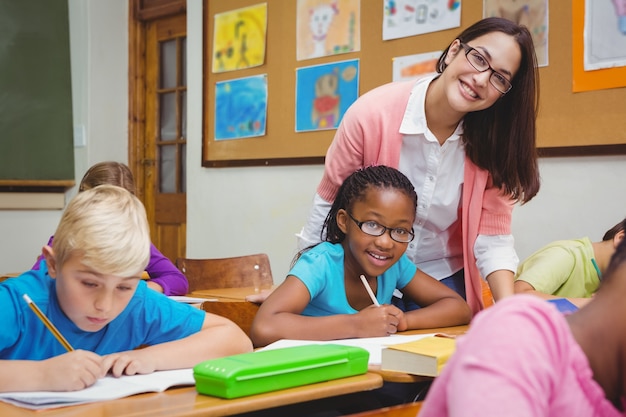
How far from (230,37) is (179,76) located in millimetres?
A: 891

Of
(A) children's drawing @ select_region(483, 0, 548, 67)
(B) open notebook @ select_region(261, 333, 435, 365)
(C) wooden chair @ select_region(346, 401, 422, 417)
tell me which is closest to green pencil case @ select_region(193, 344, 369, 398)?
(B) open notebook @ select_region(261, 333, 435, 365)

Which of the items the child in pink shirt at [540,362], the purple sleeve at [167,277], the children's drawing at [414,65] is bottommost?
the purple sleeve at [167,277]

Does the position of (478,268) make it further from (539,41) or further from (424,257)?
(539,41)

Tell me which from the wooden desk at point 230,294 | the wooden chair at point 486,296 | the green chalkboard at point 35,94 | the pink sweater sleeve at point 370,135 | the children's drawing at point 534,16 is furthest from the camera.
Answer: the green chalkboard at point 35,94

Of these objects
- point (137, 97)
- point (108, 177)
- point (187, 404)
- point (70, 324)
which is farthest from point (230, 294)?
point (137, 97)

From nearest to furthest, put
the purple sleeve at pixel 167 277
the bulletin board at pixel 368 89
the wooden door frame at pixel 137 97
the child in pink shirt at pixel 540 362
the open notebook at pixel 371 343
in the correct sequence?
the child in pink shirt at pixel 540 362 < the open notebook at pixel 371 343 < the purple sleeve at pixel 167 277 < the bulletin board at pixel 368 89 < the wooden door frame at pixel 137 97

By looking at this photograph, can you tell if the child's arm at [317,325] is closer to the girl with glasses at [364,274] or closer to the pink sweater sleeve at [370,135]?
the girl with glasses at [364,274]

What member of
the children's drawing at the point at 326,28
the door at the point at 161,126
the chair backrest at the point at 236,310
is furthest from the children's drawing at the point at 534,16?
the door at the point at 161,126

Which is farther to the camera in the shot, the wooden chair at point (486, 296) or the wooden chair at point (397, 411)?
the wooden chair at point (486, 296)

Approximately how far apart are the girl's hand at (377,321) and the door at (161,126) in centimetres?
397

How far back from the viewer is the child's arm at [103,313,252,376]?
133 centimetres

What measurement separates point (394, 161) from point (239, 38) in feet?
9.55

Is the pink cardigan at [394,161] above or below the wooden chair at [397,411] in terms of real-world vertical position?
above

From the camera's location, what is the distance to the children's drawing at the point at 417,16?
3664mm
